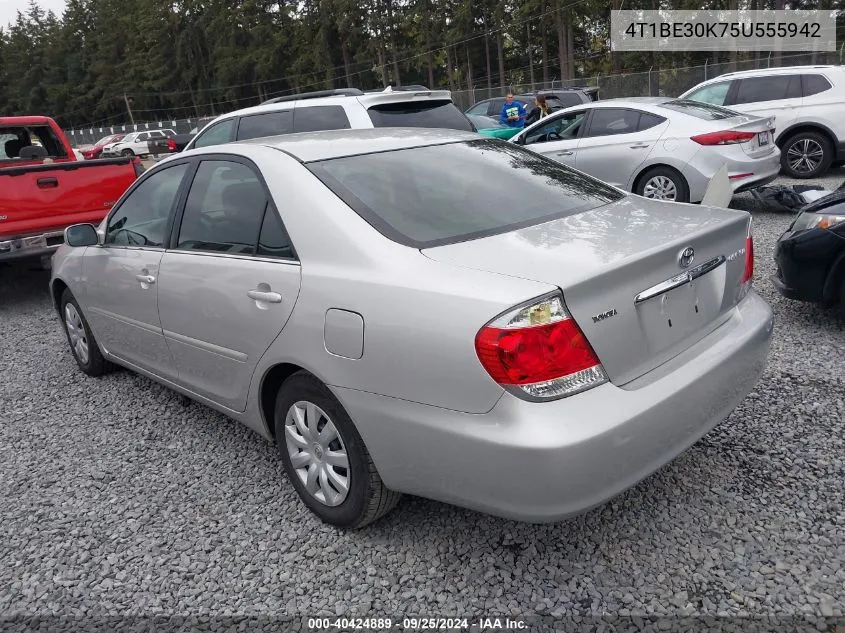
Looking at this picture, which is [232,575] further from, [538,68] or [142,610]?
[538,68]

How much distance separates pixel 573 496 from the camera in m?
2.10

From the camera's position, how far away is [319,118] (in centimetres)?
724

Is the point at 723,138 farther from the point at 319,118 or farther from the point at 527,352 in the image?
the point at 527,352

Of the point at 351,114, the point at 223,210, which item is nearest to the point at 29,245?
the point at 351,114

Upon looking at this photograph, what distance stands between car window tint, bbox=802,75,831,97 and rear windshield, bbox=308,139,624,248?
8.79 metres

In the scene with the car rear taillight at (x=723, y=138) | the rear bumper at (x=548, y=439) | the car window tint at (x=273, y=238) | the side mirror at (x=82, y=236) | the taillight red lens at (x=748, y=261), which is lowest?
the rear bumper at (x=548, y=439)

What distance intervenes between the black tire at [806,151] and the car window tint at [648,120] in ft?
10.6

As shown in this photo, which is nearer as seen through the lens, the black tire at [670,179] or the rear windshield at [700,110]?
the black tire at [670,179]

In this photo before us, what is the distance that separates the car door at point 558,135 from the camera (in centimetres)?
898

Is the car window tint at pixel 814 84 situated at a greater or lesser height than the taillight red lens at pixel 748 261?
greater

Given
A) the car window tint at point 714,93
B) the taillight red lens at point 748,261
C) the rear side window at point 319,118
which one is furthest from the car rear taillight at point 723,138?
the taillight red lens at point 748,261

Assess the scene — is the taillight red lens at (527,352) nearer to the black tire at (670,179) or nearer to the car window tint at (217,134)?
the black tire at (670,179)

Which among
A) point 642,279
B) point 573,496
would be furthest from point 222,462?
point 642,279

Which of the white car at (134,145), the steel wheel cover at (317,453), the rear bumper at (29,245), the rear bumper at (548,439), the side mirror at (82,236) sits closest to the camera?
the rear bumper at (548,439)
